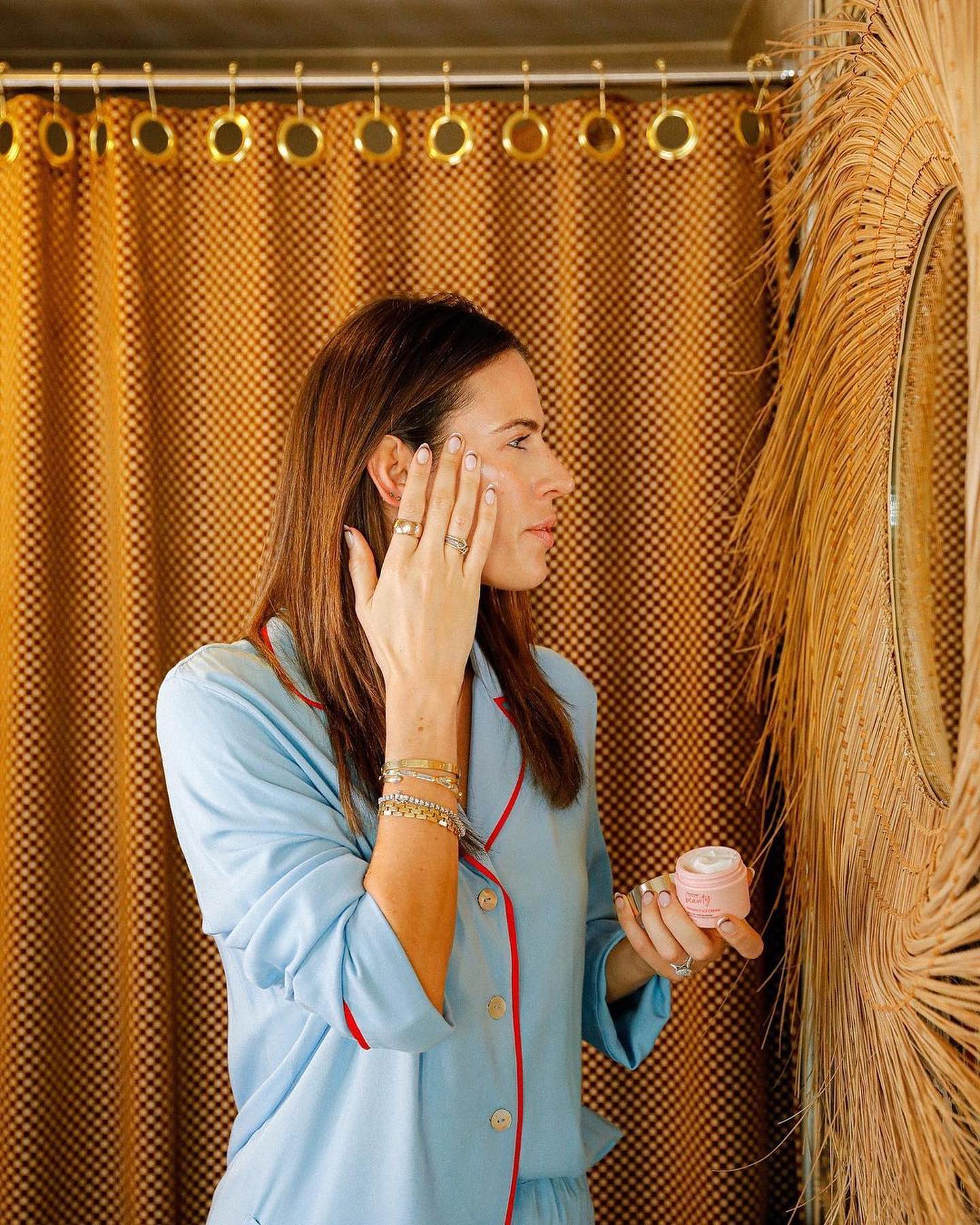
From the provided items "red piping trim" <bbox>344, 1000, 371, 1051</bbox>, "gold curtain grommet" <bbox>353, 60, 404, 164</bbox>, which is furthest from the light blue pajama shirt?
"gold curtain grommet" <bbox>353, 60, 404, 164</bbox>

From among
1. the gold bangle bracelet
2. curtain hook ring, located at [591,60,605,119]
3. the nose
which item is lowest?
the gold bangle bracelet

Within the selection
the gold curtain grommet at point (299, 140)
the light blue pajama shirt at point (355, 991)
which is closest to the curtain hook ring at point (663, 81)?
the gold curtain grommet at point (299, 140)

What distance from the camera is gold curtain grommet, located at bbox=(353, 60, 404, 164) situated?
1.75 metres

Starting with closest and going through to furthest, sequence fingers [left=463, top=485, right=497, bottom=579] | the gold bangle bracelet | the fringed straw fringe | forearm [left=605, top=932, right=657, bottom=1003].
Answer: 1. the fringed straw fringe
2. the gold bangle bracelet
3. fingers [left=463, top=485, right=497, bottom=579]
4. forearm [left=605, top=932, right=657, bottom=1003]

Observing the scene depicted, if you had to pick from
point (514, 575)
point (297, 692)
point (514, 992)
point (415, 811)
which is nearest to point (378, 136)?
point (514, 575)

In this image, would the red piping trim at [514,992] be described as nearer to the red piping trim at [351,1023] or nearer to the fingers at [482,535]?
the red piping trim at [351,1023]

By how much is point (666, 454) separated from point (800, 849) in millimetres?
671

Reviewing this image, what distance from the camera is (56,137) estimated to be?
5.83ft

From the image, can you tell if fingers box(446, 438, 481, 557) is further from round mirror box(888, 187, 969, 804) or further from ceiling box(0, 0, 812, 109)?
ceiling box(0, 0, 812, 109)

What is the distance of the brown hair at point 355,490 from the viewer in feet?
3.76

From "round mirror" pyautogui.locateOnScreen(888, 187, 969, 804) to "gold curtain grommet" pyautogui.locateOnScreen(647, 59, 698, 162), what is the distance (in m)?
0.76

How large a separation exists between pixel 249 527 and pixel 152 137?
617 millimetres

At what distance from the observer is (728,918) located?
1.09 meters

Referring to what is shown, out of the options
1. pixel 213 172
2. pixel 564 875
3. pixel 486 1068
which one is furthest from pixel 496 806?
pixel 213 172
